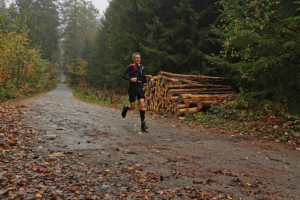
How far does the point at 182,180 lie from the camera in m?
3.51

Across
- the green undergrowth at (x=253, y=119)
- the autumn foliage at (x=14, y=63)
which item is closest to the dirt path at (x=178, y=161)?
the green undergrowth at (x=253, y=119)

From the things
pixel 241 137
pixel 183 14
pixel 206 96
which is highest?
pixel 183 14

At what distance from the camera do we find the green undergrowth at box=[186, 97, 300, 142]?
7.44m

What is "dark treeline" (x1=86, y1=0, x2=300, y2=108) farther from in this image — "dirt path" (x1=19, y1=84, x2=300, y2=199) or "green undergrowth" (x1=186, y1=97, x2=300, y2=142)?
"dirt path" (x1=19, y1=84, x2=300, y2=199)

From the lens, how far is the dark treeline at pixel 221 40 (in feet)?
26.6

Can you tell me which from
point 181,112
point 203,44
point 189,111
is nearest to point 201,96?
point 189,111

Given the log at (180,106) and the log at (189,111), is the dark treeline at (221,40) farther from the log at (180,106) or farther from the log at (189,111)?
the log at (180,106)

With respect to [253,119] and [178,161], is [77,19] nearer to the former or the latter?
[253,119]

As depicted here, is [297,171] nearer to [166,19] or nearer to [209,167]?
[209,167]

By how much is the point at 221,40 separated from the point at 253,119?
5.13m

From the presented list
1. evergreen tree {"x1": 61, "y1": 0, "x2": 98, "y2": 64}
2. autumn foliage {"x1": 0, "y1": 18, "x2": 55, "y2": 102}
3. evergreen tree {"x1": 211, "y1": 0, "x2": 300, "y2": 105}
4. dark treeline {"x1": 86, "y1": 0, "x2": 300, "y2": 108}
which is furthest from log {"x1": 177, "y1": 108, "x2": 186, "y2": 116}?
evergreen tree {"x1": 61, "y1": 0, "x2": 98, "y2": 64}

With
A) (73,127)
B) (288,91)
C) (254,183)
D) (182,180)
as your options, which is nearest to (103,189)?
(182,180)

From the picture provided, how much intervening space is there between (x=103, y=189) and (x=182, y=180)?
4.11 feet

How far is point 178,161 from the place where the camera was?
4.42m
